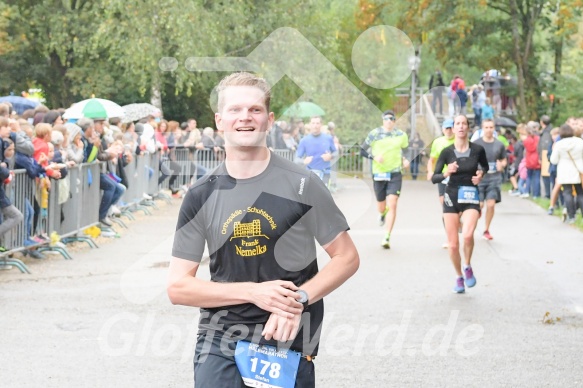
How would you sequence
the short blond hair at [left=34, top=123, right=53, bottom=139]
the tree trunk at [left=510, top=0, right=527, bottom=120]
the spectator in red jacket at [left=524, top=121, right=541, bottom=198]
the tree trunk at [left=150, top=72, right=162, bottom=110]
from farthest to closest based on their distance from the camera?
the tree trunk at [left=510, top=0, right=527, bottom=120] → the tree trunk at [left=150, top=72, right=162, bottom=110] → the spectator in red jacket at [left=524, top=121, right=541, bottom=198] → the short blond hair at [left=34, top=123, right=53, bottom=139]

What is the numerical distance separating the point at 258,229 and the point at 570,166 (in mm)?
17446

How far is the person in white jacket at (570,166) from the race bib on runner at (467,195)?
9.26 m

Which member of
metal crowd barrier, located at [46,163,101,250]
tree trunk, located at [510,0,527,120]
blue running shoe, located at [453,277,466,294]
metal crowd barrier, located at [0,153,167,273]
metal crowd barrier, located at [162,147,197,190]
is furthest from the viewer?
tree trunk, located at [510,0,527,120]

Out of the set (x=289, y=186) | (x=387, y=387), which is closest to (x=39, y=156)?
(x=387, y=387)

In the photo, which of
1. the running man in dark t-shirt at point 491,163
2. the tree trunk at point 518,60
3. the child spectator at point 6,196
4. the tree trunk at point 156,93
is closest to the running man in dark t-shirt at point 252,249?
the child spectator at point 6,196

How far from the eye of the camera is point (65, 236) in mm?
14922

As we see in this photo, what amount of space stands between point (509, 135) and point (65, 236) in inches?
1032

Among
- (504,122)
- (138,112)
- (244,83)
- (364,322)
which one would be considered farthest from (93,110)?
(504,122)

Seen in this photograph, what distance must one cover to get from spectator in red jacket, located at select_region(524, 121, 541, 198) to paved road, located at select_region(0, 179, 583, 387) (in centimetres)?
1194

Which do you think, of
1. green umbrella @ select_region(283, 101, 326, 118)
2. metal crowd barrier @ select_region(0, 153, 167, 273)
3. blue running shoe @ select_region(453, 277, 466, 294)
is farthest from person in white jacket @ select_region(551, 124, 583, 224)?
blue running shoe @ select_region(453, 277, 466, 294)

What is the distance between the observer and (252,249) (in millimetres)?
4367

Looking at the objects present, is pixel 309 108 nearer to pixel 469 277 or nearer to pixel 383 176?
pixel 383 176

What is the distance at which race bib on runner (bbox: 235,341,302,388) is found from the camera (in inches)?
170

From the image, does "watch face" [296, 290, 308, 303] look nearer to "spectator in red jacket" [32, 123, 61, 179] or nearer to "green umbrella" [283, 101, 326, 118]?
"spectator in red jacket" [32, 123, 61, 179]
